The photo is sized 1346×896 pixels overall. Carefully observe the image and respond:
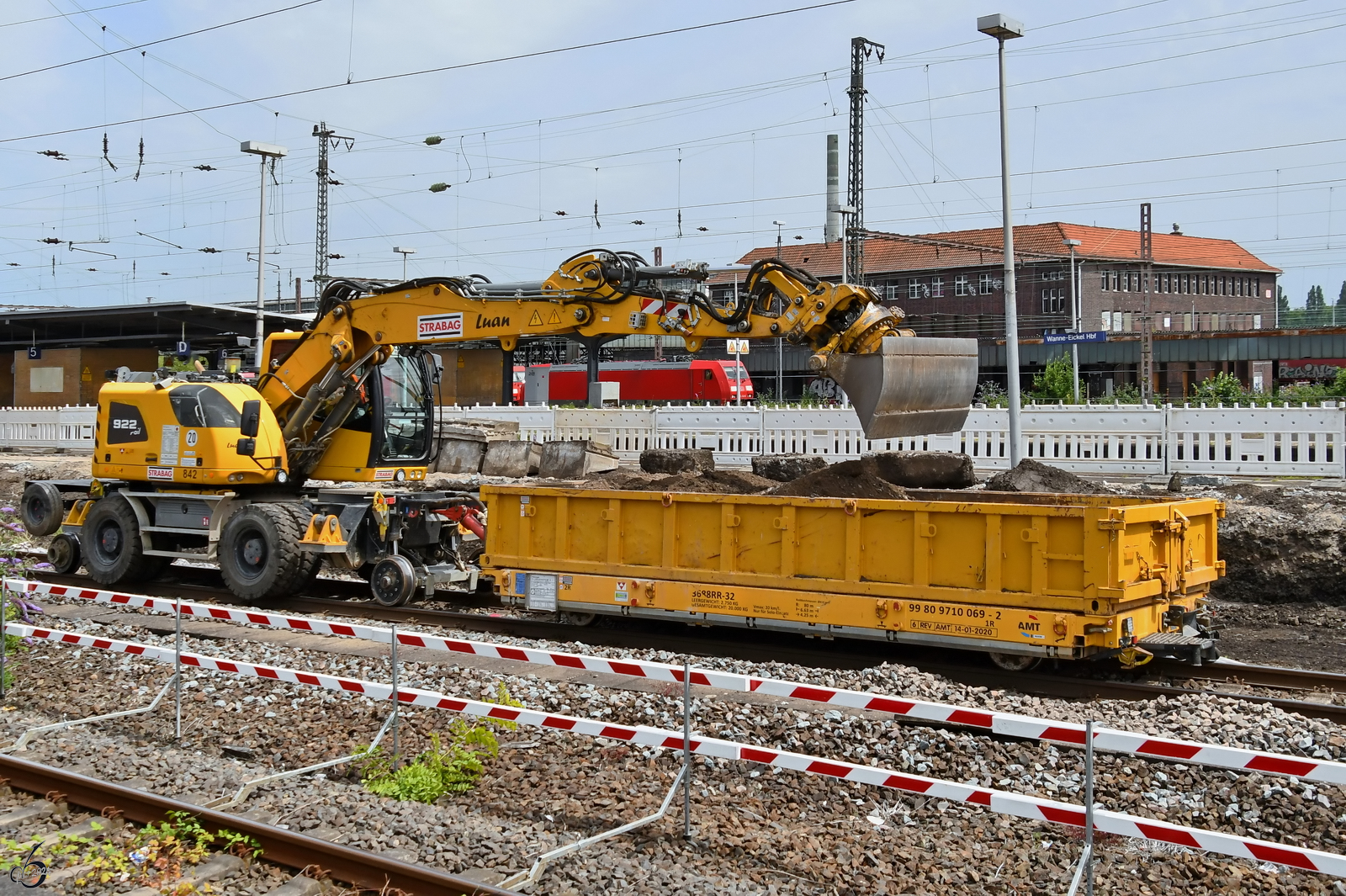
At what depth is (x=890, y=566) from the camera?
379 inches

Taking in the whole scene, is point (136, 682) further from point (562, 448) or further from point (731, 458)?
point (731, 458)

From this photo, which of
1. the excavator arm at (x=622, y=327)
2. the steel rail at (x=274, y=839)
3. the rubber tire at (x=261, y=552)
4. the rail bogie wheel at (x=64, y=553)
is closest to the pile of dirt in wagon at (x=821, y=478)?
the excavator arm at (x=622, y=327)

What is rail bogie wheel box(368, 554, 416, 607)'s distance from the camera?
13.1m

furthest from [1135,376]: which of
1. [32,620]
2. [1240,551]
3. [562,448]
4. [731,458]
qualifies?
[32,620]

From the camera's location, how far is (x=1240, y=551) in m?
14.8

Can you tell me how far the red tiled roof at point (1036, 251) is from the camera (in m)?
66.4

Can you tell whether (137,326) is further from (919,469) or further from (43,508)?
(919,469)

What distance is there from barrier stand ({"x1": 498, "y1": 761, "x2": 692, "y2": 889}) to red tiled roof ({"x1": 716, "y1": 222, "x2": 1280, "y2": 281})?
5813 centimetres

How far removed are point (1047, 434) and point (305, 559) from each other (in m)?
17.8

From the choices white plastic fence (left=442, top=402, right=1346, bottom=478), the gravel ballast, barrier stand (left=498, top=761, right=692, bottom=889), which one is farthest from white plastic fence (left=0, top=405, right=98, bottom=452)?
barrier stand (left=498, top=761, right=692, bottom=889)

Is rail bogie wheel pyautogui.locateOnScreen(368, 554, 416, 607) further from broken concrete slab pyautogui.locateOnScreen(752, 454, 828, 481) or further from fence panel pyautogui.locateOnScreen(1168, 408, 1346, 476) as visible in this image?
fence panel pyautogui.locateOnScreen(1168, 408, 1346, 476)

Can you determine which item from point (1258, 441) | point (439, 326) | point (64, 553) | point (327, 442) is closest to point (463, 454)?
point (64, 553)

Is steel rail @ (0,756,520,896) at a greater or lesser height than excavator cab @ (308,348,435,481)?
lesser

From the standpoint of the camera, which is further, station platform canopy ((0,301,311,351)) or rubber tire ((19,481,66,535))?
station platform canopy ((0,301,311,351))
